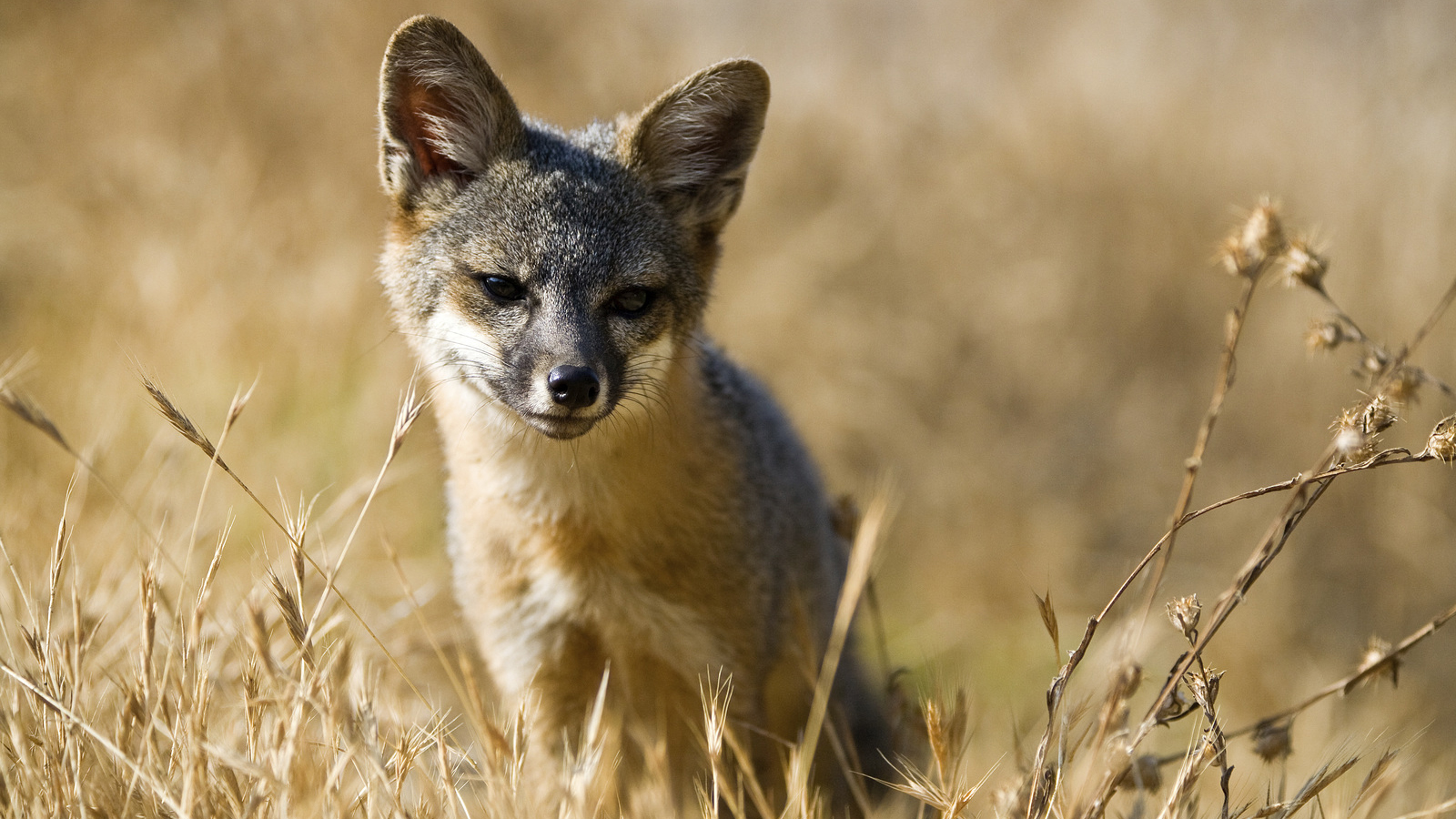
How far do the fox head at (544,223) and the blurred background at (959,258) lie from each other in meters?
1.95

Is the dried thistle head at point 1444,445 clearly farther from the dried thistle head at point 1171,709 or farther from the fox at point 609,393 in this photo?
the fox at point 609,393

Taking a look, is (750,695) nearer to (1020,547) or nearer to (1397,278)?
(1020,547)

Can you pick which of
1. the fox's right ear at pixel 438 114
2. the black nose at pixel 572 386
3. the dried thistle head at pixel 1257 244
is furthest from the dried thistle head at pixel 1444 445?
the fox's right ear at pixel 438 114

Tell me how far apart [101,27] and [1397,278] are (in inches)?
279

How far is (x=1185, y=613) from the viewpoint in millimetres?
1828

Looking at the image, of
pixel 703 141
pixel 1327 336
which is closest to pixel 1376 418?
pixel 1327 336

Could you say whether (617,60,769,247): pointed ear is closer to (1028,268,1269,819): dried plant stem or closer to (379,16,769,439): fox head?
(379,16,769,439): fox head

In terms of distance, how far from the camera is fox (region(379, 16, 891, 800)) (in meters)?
2.74

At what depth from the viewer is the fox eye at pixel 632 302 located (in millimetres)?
2803

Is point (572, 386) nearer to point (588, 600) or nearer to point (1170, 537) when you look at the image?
point (588, 600)

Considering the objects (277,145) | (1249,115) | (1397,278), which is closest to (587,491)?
(277,145)

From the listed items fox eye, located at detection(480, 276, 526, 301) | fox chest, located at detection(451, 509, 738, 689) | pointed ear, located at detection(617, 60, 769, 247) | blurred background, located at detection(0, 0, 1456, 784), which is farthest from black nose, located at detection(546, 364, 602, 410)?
blurred background, located at detection(0, 0, 1456, 784)

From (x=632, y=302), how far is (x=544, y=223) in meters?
0.30

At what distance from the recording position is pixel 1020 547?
235 inches
